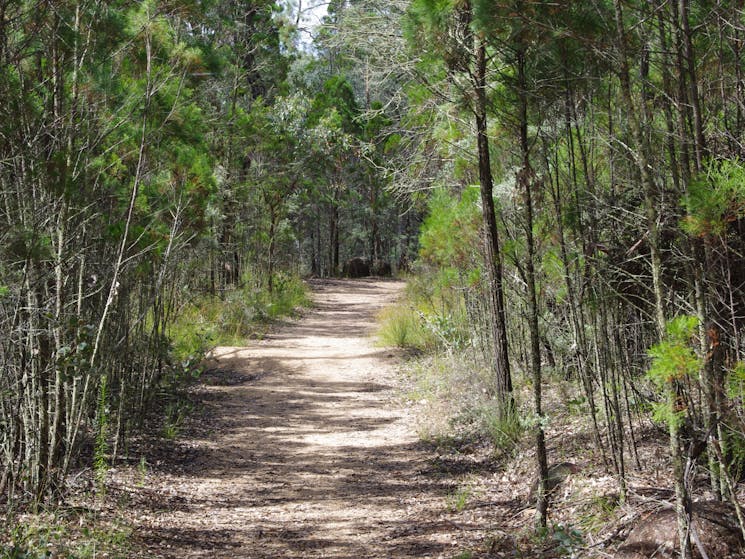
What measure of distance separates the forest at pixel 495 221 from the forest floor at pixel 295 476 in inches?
19.1

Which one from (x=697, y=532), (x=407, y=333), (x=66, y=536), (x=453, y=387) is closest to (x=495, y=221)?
(x=453, y=387)

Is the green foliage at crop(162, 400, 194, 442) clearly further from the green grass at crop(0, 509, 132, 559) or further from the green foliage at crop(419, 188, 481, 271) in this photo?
the green foliage at crop(419, 188, 481, 271)

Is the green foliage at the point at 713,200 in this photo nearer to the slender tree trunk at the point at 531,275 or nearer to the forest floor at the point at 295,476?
the slender tree trunk at the point at 531,275

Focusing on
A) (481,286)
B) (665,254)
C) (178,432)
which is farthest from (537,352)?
(178,432)

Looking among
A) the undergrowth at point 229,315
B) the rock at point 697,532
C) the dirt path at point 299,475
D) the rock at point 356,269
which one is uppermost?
the rock at point 356,269

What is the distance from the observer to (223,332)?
12180mm

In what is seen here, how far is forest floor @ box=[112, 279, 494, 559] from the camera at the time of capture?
4512mm

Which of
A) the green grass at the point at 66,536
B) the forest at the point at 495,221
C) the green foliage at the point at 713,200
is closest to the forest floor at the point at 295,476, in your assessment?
the green grass at the point at 66,536

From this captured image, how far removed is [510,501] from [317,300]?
1515cm

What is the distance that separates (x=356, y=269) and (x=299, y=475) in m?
24.3

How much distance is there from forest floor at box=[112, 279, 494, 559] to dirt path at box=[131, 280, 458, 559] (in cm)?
1

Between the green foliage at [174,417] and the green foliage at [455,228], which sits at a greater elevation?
the green foliage at [455,228]

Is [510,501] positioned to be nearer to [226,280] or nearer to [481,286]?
[481,286]

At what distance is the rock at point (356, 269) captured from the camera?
98.7 feet
